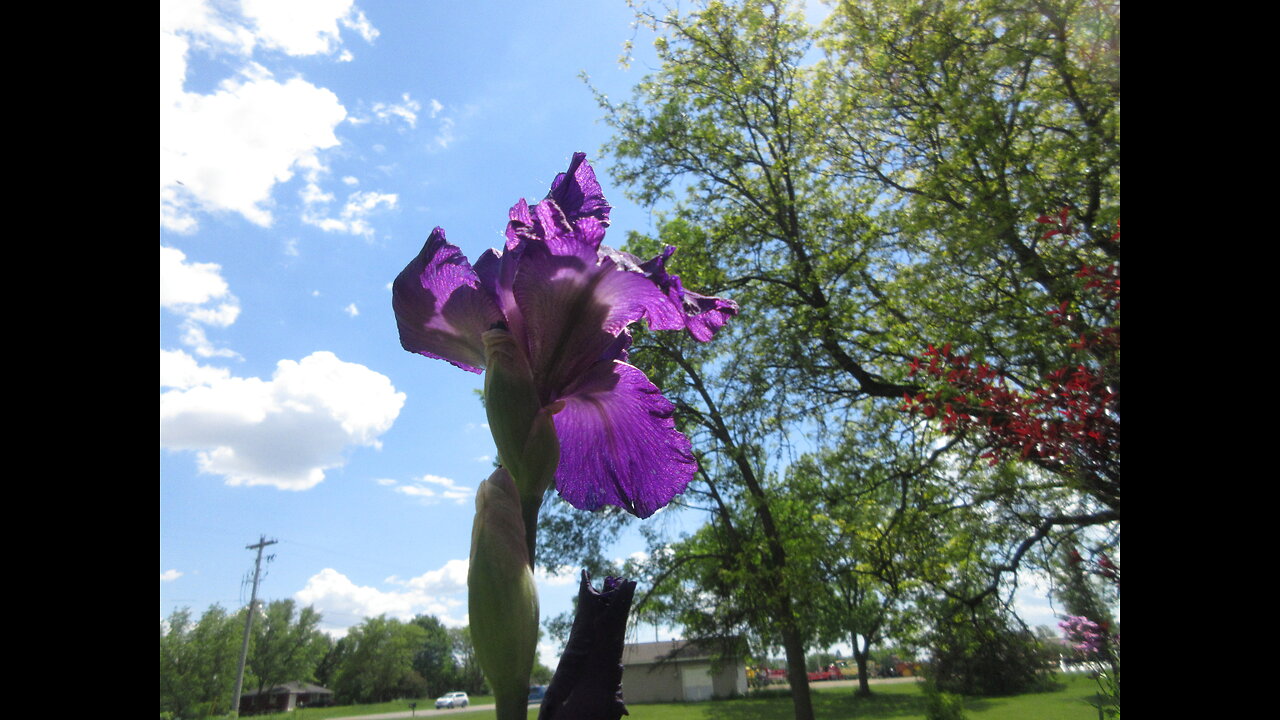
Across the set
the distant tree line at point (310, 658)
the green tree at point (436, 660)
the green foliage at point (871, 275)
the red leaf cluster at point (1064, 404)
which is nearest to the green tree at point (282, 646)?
the distant tree line at point (310, 658)

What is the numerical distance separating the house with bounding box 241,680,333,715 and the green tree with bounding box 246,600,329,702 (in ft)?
3.69

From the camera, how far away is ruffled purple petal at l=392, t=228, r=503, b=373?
0.62 m

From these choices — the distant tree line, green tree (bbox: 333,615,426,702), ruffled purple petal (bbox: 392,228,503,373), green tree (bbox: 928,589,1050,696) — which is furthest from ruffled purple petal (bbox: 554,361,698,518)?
green tree (bbox: 333,615,426,702)

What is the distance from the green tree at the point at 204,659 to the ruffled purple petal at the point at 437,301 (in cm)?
3742

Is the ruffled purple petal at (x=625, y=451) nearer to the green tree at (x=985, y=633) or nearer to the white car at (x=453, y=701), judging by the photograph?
the green tree at (x=985, y=633)

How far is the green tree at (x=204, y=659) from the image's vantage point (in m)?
31.1

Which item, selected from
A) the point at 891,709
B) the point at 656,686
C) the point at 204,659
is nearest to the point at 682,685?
the point at 656,686

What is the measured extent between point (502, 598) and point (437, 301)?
28 cm
